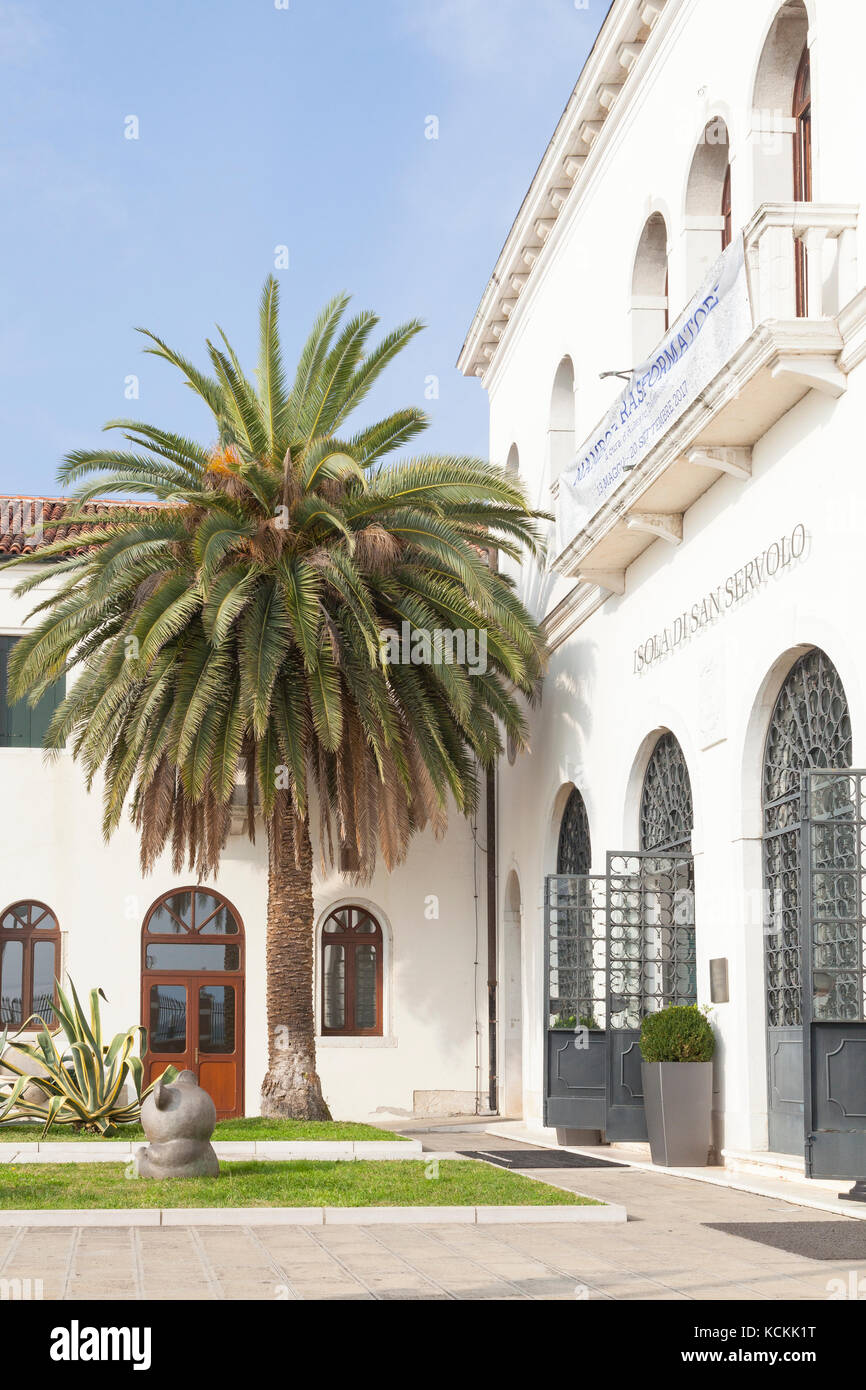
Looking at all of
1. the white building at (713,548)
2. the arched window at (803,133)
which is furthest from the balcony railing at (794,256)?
the arched window at (803,133)

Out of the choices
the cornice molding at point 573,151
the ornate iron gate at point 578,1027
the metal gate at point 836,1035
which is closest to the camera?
the metal gate at point 836,1035

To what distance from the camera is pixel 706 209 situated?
1672cm

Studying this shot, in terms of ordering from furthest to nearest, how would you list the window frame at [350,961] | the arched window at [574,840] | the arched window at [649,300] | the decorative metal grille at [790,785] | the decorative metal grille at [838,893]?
the window frame at [350,961], the arched window at [574,840], the arched window at [649,300], the decorative metal grille at [790,785], the decorative metal grille at [838,893]

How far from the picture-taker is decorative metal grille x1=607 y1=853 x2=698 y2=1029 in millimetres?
16766

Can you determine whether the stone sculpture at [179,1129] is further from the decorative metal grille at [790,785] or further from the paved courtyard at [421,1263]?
the decorative metal grille at [790,785]

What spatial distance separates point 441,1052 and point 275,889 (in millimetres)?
6003

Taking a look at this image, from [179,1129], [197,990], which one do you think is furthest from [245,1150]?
[197,990]

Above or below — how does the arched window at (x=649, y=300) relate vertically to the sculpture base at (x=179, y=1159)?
above

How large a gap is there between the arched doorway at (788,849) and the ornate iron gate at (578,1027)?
272cm

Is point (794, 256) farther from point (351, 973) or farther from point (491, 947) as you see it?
point (351, 973)

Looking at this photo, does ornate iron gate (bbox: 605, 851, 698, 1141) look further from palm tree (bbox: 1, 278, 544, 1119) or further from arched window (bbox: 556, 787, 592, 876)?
palm tree (bbox: 1, 278, 544, 1119)

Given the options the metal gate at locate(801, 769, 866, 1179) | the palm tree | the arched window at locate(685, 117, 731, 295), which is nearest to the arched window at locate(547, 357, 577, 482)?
the palm tree

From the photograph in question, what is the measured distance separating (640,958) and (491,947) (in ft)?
30.4

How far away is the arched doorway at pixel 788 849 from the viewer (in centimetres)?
1330
